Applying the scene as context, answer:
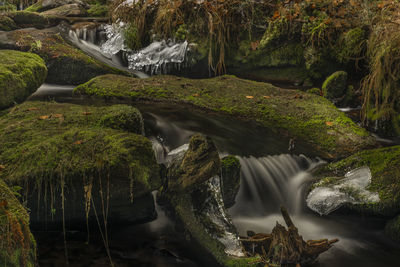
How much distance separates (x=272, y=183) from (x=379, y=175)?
1335mm

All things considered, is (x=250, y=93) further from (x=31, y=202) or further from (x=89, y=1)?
(x=89, y=1)

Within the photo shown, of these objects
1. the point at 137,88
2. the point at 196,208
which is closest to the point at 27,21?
the point at 137,88

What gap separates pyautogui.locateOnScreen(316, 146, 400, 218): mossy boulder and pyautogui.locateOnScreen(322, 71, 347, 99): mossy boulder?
2.06 meters

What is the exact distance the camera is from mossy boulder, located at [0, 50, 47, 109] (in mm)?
5148

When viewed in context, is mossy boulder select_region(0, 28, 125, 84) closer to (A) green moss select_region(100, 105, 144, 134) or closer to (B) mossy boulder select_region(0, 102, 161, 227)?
(A) green moss select_region(100, 105, 144, 134)

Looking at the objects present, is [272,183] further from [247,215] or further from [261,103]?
[261,103]

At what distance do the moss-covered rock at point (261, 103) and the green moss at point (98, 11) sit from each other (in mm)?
4736

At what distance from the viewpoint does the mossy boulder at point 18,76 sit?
16.9 ft

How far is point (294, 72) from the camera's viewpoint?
7.39 meters

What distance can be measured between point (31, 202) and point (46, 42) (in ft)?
18.1

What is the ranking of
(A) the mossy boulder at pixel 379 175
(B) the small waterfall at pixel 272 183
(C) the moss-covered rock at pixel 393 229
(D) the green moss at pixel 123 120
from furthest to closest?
(B) the small waterfall at pixel 272 183 → (D) the green moss at pixel 123 120 → (A) the mossy boulder at pixel 379 175 → (C) the moss-covered rock at pixel 393 229

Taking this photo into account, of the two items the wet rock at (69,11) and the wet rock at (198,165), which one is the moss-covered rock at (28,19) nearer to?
the wet rock at (69,11)

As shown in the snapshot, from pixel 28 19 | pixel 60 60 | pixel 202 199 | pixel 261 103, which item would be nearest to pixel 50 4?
pixel 28 19

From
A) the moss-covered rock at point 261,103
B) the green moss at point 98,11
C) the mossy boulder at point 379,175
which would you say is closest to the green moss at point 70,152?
the moss-covered rock at point 261,103
